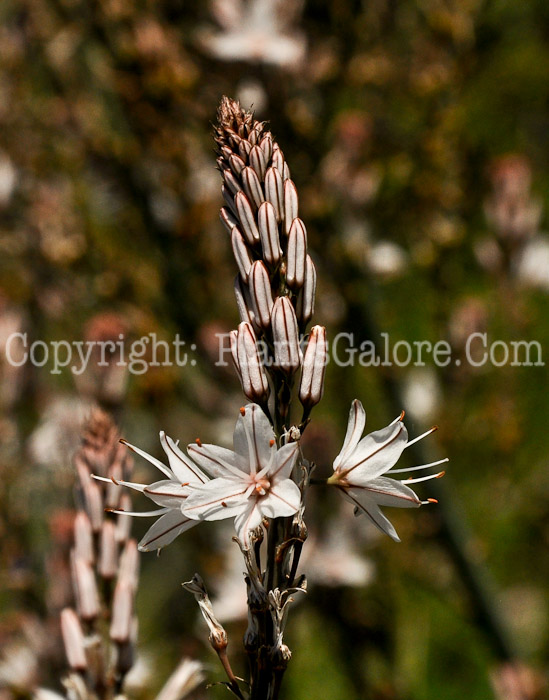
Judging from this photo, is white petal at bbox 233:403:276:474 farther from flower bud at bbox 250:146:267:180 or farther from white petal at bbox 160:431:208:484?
flower bud at bbox 250:146:267:180

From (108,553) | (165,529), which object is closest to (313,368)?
(165,529)

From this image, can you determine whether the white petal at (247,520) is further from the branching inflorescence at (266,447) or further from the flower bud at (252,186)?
the flower bud at (252,186)

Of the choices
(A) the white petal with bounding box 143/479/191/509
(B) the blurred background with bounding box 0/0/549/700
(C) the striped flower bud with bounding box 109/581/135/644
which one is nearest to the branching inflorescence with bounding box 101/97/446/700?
(A) the white petal with bounding box 143/479/191/509

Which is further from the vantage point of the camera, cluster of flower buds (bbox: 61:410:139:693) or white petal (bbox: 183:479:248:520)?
cluster of flower buds (bbox: 61:410:139:693)

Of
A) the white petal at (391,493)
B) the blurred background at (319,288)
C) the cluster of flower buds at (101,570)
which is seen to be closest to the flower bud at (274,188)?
the white petal at (391,493)

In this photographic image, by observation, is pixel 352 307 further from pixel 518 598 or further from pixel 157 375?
pixel 518 598

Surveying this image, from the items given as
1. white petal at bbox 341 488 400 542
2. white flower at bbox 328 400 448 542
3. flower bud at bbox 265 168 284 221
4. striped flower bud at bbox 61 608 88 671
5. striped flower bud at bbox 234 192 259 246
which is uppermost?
flower bud at bbox 265 168 284 221

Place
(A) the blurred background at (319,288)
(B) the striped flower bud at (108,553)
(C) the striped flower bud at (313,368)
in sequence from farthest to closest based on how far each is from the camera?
(A) the blurred background at (319,288) < (B) the striped flower bud at (108,553) < (C) the striped flower bud at (313,368)
